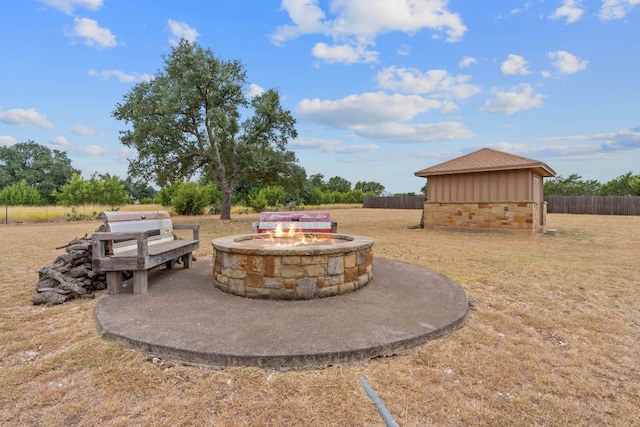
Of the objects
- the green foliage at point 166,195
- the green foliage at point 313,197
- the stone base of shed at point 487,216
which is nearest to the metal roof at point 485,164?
the stone base of shed at point 487,216

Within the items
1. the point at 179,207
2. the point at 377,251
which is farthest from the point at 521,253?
the point at 179,207

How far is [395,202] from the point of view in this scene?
38344mm

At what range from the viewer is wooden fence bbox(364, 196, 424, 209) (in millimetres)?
36656

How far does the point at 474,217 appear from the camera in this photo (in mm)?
12281

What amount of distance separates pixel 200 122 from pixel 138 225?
44.9 feet

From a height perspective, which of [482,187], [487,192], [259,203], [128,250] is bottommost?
[128,250]

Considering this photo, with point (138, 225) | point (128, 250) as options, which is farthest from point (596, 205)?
point (128, 250)

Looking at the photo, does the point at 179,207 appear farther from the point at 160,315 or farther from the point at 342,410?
the point at 342,410

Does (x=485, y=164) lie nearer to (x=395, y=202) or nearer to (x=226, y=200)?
(x=226, y=200)

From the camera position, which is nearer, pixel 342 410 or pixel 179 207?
pixel 342 410

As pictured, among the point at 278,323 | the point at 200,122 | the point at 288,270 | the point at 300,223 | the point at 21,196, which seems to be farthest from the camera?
the point at 21,196

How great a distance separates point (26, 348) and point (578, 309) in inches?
220

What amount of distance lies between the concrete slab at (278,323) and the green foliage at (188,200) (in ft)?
65.3

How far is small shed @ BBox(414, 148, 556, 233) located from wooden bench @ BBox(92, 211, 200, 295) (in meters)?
10.6
